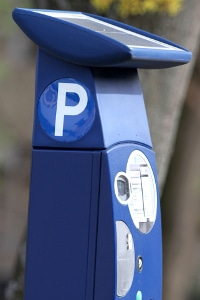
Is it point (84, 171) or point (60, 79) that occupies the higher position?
point (60, 79)

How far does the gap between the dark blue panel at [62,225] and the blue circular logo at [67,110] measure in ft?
0.26

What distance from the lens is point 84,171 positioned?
3688 mm

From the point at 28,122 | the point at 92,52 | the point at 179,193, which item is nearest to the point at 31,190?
the point at 92,52

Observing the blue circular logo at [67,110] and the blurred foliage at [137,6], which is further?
the blurred foliage at [137,6]

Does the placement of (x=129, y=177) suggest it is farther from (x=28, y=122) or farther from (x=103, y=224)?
(x=28, y=122)

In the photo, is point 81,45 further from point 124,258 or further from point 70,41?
point 124,258

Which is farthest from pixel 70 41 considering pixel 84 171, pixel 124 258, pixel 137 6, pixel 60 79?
pixel 137 6

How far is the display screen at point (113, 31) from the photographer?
3752 mm

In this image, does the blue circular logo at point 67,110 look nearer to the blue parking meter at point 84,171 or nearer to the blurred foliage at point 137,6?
the blue parking meter at point 84,171

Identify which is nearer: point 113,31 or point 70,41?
point 70,41

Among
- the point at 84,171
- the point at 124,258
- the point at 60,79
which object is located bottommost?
the point at 124,258

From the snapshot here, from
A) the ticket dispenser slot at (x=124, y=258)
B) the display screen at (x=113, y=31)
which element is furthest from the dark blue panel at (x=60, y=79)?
the ticket dispenser slot at (x=124, y=258)

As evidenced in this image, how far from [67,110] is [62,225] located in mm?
423

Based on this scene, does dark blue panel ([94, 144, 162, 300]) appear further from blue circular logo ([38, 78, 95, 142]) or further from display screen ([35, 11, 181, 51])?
display screen ([35, 11, 181, 51])
